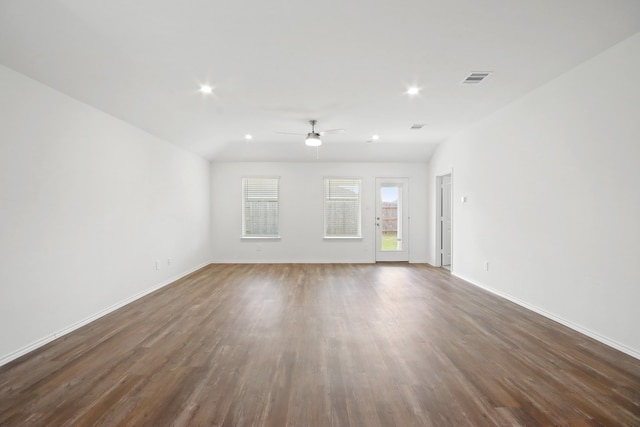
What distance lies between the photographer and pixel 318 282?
18.0 ft

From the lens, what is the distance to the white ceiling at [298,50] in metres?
2.28

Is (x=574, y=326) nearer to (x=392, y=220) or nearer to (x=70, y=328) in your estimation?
(x=392, y=220)

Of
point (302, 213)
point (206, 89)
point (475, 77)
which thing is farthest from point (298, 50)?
point (302, 213)

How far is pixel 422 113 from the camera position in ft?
15.5

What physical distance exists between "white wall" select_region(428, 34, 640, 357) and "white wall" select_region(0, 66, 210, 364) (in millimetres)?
4850

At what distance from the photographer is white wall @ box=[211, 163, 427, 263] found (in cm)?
750

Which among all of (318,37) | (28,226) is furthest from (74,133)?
(318,37)

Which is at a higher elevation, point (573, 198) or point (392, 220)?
point (573, 198)

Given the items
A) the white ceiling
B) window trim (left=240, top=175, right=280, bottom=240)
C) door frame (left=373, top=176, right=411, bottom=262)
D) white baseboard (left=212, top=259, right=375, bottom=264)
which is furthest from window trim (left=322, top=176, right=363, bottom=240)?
the white ceiling

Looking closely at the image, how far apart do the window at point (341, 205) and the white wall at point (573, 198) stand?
3.27 meters

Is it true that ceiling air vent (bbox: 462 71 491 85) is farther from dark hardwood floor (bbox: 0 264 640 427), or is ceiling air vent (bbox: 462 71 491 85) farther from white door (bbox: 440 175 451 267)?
white door (bbox: 440 175 451 267)

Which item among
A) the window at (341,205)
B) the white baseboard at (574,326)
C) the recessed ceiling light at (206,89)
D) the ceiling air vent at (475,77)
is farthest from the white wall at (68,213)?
the white baseboard at (574,326)

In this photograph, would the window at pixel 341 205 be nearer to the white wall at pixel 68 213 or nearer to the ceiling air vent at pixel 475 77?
the white wall at pixel 68 213

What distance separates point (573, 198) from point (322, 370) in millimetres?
3267
